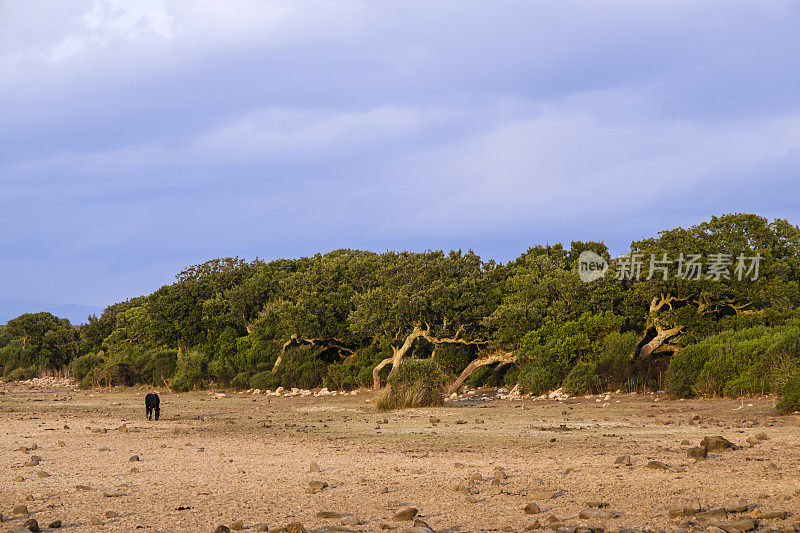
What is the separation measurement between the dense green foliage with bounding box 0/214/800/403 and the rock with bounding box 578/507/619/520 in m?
13.1

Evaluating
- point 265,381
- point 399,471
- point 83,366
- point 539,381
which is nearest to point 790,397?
point 399,471

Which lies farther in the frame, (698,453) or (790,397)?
(790,397)

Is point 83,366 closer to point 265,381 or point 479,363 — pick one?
point 265,381

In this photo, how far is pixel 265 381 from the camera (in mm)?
40625

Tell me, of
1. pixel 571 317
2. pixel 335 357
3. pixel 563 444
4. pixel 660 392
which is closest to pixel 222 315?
pixel 335 357

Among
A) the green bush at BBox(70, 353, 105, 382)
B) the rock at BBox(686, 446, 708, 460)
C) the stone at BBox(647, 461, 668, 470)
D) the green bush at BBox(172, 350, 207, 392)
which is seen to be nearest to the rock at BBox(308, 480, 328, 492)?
the stone at BBox(647, 461, 668, 470)

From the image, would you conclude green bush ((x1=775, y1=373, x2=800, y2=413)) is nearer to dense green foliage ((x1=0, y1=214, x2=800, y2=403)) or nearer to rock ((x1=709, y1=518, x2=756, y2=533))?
dense green foliage ((x1=0, y1=214, x2=800, y2=403))

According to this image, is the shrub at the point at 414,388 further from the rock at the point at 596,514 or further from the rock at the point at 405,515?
the rock at the point at 596,514

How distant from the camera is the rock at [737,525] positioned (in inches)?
248

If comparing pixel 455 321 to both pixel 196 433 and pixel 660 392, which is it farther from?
pixel 196 433

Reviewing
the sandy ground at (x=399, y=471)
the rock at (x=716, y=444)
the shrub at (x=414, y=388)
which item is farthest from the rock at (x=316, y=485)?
the shrub at (x=414, y=388)

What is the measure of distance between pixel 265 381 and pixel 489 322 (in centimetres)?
1448

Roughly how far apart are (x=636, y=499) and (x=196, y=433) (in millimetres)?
12374

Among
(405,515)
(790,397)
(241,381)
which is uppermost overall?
(790,397)
